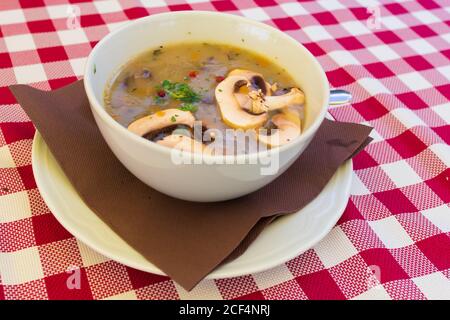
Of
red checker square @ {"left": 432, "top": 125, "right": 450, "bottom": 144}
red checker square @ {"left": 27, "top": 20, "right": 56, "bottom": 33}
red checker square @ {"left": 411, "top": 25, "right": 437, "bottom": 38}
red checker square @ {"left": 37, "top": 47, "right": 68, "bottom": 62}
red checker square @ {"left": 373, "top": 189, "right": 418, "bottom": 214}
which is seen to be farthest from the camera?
red checker square @ {"left": 411, "top": 25, "right": 437, "bottom": 38}

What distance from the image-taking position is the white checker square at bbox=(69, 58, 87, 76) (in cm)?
165

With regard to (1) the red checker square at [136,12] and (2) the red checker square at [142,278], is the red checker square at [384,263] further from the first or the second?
(1) the red checker square at [136,12]

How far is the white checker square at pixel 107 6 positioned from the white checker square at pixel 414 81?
1.04 meters

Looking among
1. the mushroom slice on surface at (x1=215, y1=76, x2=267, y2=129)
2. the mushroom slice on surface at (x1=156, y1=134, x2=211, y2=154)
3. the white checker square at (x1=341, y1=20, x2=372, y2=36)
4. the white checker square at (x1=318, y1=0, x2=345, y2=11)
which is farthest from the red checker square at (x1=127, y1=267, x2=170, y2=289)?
the white checker square at (x1=318, y1=0, x2=345, y2=11)

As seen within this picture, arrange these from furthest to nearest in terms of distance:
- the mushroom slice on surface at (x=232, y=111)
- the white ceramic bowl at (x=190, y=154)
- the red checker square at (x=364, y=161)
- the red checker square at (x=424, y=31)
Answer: the red checker square at (x=424, y=31), the red checker square at (x=364, y=161), the mushroom slice on surface at (x=232, y=111), the white ceramic bowl at (x=190, y=154)

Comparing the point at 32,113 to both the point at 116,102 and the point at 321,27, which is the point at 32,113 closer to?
the point at 116,102

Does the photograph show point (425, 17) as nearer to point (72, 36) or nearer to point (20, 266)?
point (72, 36)

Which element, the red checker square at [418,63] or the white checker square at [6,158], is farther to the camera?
the red checker square at [418,63]

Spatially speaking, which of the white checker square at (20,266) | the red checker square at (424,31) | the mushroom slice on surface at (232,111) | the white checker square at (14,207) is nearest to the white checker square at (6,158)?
the white checker square at (14,207)

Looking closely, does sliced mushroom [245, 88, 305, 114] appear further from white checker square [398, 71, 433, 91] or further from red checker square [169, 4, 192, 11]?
red checker square [169, 4, 192, 11]

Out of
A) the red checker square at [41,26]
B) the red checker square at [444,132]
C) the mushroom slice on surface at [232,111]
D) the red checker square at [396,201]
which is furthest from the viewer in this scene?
the red checker square at [41,26]

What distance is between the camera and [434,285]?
3.76 ft

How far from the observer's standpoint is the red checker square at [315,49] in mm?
1883

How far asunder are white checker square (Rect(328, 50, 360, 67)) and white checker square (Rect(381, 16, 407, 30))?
0.96ft
